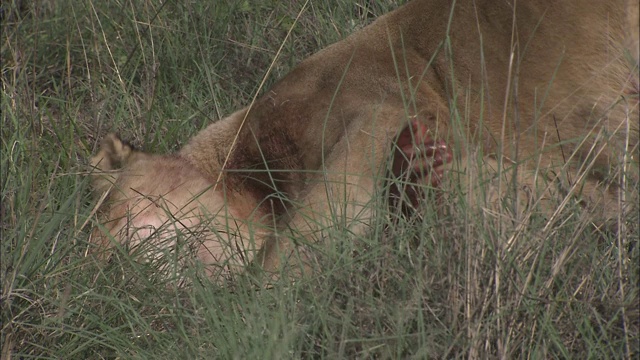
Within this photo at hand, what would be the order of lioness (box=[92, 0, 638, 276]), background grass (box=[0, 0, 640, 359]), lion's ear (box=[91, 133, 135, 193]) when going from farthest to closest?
lion's ear (box=[91, 133, 135, 193]), lioness (box=[92, 0, 638, 276]), background grass (box=[0, 0, 640, 359])

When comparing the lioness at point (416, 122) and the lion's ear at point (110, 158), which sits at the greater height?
the lioness at point (416, 122)

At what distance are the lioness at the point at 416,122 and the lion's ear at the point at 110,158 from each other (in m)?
0.08

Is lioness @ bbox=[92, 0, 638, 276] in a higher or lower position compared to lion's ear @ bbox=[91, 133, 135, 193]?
higher

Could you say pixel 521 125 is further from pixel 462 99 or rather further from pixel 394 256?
pixel 394 256

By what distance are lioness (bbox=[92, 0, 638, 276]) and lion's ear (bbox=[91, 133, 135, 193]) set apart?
0.25 ft

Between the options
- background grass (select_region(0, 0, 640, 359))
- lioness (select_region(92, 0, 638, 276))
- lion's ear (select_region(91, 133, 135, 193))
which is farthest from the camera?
lion's ear (select_region(91, 133, 135, 193))

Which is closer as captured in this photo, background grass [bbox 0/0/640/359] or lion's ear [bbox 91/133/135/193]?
background grass [bbox 0/0/640/359]

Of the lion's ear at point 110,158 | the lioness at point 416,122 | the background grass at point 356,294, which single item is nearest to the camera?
the background grass at point 356,294

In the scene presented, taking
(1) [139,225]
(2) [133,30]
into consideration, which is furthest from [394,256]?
(2) [133,30]

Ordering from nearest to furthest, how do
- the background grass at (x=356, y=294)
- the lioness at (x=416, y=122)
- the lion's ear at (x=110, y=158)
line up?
the background grass at (x=356, y=294) → the lioness at (x=416, y=122) → the lion's ear at (x=110, y=158)

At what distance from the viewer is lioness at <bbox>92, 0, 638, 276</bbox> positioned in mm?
3008

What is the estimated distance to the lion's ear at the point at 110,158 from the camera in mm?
3781

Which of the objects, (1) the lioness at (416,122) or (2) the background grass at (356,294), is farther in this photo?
(1) the lioness at (416,122)

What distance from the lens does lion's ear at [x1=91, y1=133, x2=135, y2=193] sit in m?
3.78
